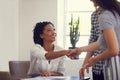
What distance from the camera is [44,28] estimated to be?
3.17m

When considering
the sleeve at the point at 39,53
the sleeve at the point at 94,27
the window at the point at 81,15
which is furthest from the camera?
the window at the point at 81,15

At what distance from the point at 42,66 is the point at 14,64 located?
812 millimetres

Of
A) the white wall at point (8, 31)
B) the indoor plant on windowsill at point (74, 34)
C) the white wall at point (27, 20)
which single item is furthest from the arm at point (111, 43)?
the indoor plant on windowsill at point (74, 34)

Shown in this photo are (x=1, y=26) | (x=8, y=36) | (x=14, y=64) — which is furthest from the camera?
(x=8, y=36)

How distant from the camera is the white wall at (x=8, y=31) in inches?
173

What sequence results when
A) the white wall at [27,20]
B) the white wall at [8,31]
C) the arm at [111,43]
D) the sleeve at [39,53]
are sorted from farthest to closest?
the white wall at [27,20], the white wall at [8,31], the sleeve at [39,53], the arm at [111,43]

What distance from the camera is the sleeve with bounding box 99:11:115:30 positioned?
174 centimetres

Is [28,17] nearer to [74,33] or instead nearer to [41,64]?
[74,33]

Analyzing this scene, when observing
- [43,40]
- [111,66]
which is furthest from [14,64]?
[111,66]

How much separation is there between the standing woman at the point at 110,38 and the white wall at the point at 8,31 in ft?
9.20

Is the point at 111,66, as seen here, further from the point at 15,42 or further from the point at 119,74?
the point at 15,42

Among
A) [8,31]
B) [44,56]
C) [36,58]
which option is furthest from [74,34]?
[44,56]

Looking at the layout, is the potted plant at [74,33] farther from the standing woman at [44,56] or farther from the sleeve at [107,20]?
the sleeve at [107,20]

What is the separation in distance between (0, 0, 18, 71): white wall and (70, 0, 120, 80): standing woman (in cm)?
280
